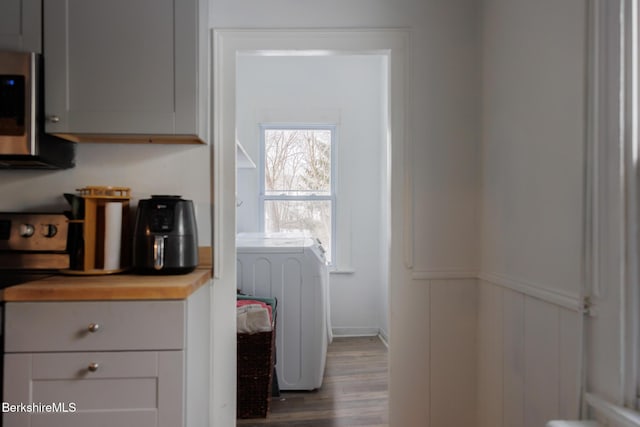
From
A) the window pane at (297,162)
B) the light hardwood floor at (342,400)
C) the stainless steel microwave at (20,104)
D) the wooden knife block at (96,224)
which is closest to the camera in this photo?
the stainless steel microwave at (20,104)

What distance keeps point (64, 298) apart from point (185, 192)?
0.63 meters

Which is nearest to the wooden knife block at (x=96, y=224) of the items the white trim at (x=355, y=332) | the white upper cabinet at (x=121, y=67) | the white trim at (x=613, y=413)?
the white upper cabinet at (x=121, y=67)

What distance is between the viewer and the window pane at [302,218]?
12.4 ft

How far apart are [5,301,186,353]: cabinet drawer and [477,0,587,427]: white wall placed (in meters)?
1.20

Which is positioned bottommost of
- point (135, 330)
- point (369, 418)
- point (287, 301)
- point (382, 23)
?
point (369, 418)

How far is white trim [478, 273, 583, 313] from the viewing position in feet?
3.59

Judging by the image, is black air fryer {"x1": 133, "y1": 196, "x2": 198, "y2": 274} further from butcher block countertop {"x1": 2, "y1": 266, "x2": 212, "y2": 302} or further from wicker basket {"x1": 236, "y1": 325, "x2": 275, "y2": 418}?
wicker basket {"x1": 236, "y1": 325, "x2": 275, "y2": 418}

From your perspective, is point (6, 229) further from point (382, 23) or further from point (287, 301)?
point (382, 23)

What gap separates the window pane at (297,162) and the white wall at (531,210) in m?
2.21

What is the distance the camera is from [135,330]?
1.21m

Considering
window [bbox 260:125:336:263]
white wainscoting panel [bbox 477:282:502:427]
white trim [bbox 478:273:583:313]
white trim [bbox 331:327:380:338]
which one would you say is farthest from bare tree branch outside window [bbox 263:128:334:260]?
white trim [bbox 478:273:583:313]

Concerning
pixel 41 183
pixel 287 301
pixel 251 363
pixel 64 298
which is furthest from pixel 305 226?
pixel 64 298

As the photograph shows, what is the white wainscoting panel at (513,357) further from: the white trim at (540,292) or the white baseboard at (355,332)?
the white baseboard at (355,332)

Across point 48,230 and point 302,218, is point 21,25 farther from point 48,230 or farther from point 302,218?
point 302,218
